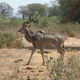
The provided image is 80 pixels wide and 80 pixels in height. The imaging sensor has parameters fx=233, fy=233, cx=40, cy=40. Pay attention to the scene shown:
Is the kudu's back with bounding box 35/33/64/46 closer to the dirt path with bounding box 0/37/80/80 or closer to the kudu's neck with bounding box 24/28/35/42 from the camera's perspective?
the kudu's neck with bounding box 24/28/35/42

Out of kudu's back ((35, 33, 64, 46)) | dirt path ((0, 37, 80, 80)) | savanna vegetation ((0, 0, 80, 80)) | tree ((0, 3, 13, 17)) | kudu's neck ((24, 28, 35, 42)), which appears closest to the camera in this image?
savanna vegetation ((0, 0, 80, 80))

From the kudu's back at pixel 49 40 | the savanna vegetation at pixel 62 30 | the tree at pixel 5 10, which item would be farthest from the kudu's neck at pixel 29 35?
the tree at pixel 5 10

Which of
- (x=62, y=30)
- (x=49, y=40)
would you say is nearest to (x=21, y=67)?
(x=49, y=40)

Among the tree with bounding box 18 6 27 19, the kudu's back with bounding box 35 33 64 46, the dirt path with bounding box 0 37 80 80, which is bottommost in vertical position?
the dirt path with bounding box 0 37 80 80

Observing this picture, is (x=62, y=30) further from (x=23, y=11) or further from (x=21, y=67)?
(x=23, y=11)

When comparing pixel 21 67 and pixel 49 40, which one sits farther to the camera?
pixel 49 40

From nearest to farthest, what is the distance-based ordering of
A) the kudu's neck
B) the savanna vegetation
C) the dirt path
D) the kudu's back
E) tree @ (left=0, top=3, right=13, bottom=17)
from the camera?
the savanna vegetation, the dirt path, the kudu's back, the kudu's neck, tree @ (left=0, top=3, right=13, bottom=17)

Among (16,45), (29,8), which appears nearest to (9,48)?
(16,45)

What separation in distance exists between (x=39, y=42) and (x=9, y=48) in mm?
4454

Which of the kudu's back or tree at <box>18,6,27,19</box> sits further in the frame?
tree at <box>18,6,27,19</box>

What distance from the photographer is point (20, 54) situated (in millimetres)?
11078

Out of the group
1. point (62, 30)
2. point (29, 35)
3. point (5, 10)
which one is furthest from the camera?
point (5, 10)

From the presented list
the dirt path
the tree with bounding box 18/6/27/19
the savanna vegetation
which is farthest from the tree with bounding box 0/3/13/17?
the dirt path

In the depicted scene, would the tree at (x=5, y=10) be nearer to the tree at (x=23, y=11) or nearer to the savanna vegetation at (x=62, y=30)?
the tree at (x=23, y=11)
